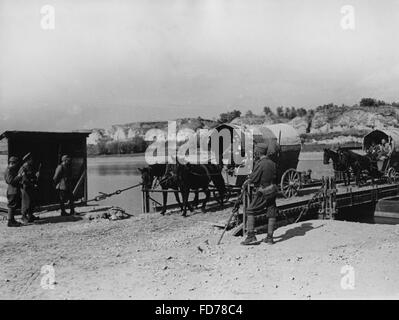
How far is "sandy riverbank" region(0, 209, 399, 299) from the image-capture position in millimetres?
6137

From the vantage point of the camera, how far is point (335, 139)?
62.9 metres

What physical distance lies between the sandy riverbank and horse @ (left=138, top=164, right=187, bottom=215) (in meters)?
1.96

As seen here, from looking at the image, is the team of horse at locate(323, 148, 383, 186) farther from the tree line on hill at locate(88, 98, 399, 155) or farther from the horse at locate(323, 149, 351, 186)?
the tree line on hill at locate(88, 98, 399, 155)

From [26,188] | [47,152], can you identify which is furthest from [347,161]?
[26,188]

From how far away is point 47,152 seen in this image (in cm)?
1496

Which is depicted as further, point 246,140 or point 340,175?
point 340,175

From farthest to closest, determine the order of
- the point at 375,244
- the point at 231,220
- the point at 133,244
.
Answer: the point at 231,220 < the point at 133,244 < the point at 375,244

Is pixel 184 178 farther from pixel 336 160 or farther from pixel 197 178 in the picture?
pixel 336 160

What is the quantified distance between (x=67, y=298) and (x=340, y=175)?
17.1 meters

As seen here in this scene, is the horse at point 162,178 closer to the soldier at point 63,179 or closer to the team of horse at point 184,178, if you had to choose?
the team of horse at point 184,178

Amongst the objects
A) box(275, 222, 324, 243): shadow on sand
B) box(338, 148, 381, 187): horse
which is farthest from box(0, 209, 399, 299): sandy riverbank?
box(338, 148, 381, 187): horse

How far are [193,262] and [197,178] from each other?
19.5ft

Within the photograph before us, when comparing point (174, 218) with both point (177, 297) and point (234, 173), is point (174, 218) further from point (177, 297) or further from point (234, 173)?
point (177, 297)
